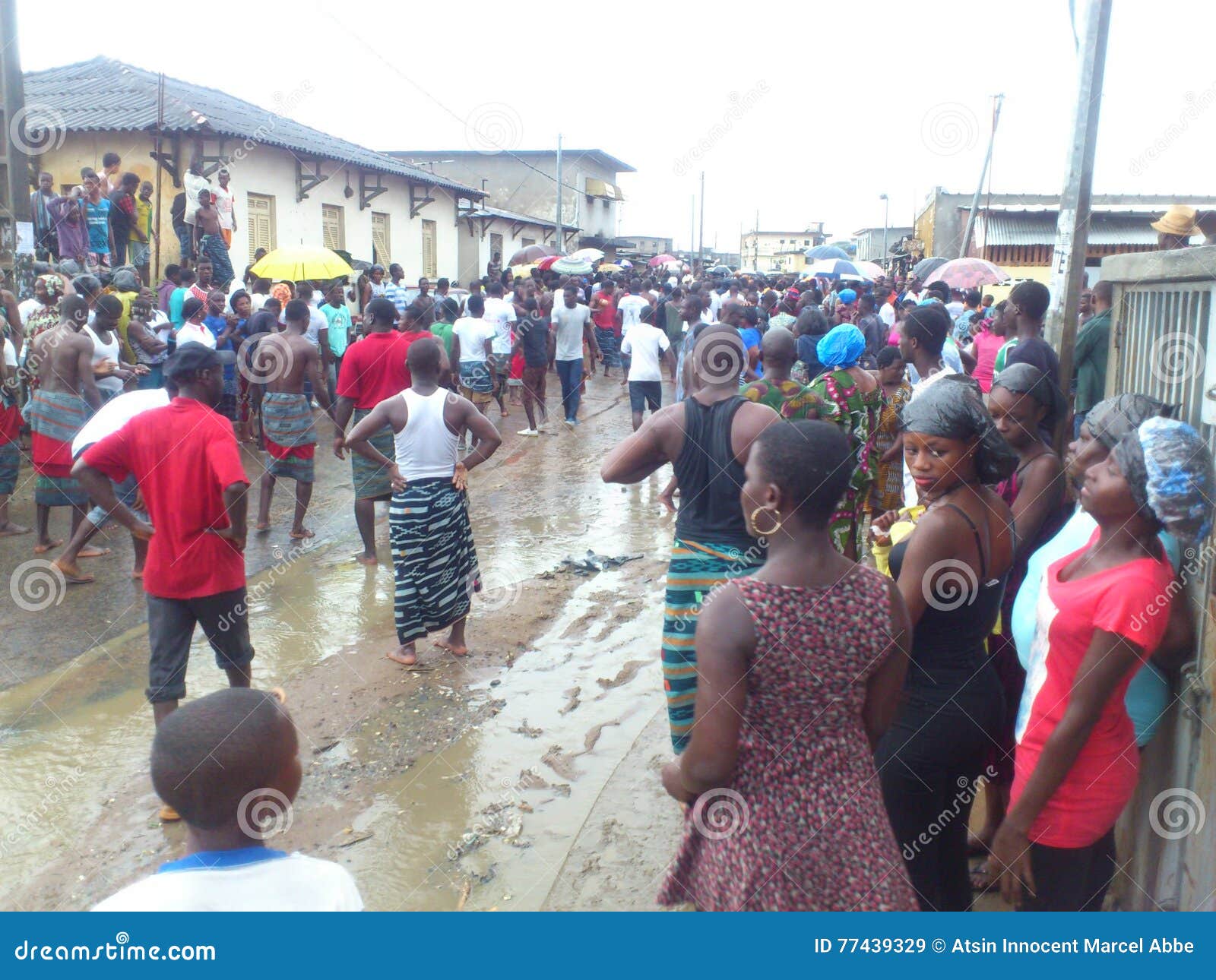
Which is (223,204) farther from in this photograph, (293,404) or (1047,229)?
(1047,229)

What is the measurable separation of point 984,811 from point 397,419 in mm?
3346

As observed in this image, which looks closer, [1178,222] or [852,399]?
[852,399]

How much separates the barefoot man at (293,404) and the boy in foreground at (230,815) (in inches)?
236

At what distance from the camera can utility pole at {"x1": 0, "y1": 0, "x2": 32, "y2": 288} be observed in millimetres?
9977

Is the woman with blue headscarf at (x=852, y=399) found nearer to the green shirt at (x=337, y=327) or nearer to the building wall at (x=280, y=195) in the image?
the green shirt at (x=337, y=327)

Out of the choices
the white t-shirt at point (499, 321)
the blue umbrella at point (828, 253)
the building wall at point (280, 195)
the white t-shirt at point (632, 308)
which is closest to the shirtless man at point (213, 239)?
the building wall at point (280, 195)

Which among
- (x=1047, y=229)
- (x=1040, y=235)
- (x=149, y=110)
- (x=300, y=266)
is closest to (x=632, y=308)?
(x=300, y=266)

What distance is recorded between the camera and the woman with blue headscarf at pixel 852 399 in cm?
553

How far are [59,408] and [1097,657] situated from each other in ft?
23.5

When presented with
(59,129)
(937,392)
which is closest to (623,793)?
(937,392)

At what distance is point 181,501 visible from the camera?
157 inches

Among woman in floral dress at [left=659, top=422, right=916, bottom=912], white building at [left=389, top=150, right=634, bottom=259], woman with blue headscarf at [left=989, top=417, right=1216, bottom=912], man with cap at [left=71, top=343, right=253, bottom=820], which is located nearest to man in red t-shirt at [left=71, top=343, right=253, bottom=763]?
man with cap at [left=71, top=343, right=253, bottom=820]

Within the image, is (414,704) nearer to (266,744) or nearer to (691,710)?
(691,710)

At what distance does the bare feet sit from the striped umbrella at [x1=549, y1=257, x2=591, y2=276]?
1498 cm
